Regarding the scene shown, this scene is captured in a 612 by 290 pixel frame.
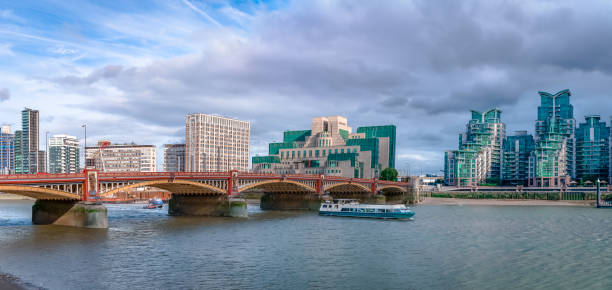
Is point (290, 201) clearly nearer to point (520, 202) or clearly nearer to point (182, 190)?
point (182, 190)

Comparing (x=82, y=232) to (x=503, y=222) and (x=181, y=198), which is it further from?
(x=503, y=222)

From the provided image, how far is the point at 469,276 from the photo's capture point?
4078 cm

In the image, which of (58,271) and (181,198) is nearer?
(58,271)

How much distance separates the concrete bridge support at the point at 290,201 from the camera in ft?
394

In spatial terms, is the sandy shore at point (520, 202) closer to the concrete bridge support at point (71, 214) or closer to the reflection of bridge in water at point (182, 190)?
the reflection of bridge in water at point (182, 190)

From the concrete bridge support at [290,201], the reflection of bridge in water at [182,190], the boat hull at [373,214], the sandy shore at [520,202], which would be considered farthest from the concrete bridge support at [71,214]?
the sandy shore at [520,202]

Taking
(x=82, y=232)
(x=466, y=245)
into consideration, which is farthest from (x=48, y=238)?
(x=466, y=245)

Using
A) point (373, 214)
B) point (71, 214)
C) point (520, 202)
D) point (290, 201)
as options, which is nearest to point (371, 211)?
point (373, 214)

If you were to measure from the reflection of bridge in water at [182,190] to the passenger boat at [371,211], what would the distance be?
1041 centimetres

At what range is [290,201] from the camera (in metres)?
123

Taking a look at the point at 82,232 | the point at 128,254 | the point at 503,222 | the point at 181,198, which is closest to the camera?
the point at 128,254

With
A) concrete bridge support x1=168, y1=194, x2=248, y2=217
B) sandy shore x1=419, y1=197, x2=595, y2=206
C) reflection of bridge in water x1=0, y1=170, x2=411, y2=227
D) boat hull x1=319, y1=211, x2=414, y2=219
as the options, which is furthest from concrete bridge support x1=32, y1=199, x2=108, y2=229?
sandy shore x1=419, y1=197, x2=595, y2=206

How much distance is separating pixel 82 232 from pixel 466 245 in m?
45.6

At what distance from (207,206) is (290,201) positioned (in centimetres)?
3108
